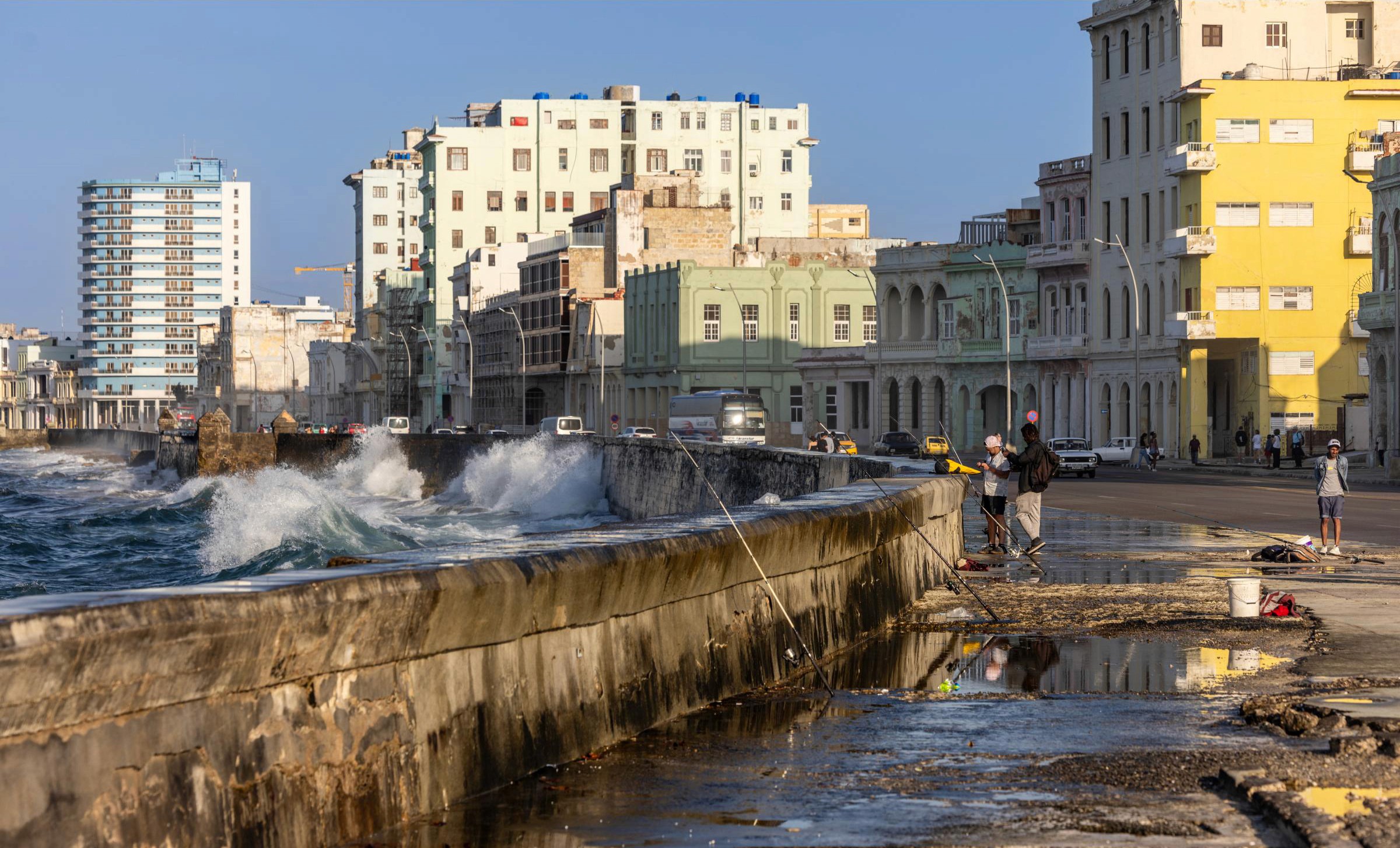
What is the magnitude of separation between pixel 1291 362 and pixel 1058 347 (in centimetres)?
1109

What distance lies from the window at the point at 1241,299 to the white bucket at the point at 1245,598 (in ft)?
208

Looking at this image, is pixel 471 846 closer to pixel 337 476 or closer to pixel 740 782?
pixel 740 782

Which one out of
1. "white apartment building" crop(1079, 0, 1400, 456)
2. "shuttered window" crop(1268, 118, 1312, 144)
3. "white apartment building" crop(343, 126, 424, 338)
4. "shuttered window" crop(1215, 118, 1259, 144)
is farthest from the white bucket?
"white apartment building" crop(343, 126, 424, 338)

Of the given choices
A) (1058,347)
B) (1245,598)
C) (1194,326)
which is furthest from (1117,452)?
(1245,598)

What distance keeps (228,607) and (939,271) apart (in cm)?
8426

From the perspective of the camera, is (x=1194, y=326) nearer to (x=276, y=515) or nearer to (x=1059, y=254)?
(x=1059, y=254)

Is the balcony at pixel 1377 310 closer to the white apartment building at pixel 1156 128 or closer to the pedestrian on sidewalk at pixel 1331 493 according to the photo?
the white apartment building at pixel 1156 128

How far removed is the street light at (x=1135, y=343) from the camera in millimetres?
71500

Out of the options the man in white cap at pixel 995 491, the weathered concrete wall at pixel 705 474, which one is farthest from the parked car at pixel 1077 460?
the man in white cap at pixel 995 491

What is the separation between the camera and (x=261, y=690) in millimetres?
5820

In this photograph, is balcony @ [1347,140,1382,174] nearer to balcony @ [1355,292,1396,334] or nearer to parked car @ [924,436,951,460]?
balcony @ [1355,292,1396,334]

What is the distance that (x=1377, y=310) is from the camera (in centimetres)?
5734

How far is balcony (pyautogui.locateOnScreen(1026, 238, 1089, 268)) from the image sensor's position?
82375 mm

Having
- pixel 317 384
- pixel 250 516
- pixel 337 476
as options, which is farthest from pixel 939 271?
pixel 317 384
